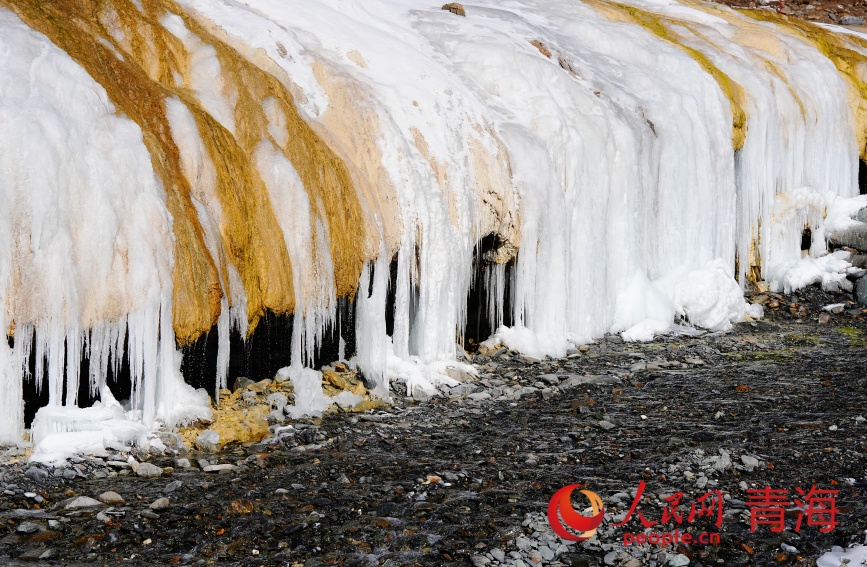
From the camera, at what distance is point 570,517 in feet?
24.6

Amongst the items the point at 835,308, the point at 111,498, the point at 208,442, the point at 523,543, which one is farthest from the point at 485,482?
the point at 835,308

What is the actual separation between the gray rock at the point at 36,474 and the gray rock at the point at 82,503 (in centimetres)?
58

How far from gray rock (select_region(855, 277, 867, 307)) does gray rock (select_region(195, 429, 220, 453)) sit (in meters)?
15.3

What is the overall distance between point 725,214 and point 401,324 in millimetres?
9738

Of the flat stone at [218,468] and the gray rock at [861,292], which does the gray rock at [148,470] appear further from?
the gray rock at [861,292]

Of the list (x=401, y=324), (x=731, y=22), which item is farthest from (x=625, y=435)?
(x=731, y=22)

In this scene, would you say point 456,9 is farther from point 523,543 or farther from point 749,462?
point 523,543

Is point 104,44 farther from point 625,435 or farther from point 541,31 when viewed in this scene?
point 541,31

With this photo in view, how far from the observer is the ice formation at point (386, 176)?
9172mm

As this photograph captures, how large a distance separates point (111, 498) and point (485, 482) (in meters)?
3.16

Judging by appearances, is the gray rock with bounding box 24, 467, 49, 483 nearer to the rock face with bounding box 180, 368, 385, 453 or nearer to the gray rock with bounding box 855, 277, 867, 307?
the rock face with bounding box 180, 368, 385, 453

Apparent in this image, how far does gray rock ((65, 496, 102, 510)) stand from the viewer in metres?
7.43

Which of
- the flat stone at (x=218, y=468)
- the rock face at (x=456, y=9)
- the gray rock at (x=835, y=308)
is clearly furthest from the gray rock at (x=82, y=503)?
the gray rock at (x=835, y=308)

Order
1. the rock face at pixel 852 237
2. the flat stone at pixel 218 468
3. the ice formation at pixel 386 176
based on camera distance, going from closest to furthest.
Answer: the flat stone at pixel 218 468 < the ice formation at pixel 386 176 < the rock face at pixel 852 237
